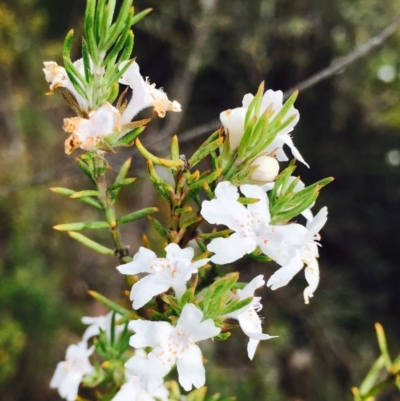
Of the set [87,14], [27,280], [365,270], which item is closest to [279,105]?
[87,14]

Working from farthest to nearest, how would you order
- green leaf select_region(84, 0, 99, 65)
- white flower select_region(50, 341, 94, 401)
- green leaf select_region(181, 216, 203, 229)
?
white flower select_region(50, 341, 94, 401), green leaf select_region(181, 216, 203, 229), green leaf select_region(84, 0, 99, 65)

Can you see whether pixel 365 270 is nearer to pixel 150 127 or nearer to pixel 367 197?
pixel 367 197

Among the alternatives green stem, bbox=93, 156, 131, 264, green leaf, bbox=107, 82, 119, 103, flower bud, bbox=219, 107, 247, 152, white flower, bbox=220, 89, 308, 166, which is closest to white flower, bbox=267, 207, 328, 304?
white flower, bbox=220, 89, 308, 166

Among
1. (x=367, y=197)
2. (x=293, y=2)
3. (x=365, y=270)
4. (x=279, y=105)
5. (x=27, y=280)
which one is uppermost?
(x=279, y=105)

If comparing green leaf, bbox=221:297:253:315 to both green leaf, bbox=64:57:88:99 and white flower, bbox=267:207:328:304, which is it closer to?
white flower, bbox=267:207:328:304

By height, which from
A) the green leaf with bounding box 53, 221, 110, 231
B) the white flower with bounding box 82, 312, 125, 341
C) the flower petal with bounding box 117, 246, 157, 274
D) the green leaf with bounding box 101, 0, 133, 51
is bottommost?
the white flower with bounding box 82, 312, 125, 341

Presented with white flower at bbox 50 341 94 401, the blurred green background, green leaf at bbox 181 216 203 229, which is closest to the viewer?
green leaf at bbox 181 216 203 229

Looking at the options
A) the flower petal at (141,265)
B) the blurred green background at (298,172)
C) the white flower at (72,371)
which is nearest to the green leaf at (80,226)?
the flower petal at (141,265)
